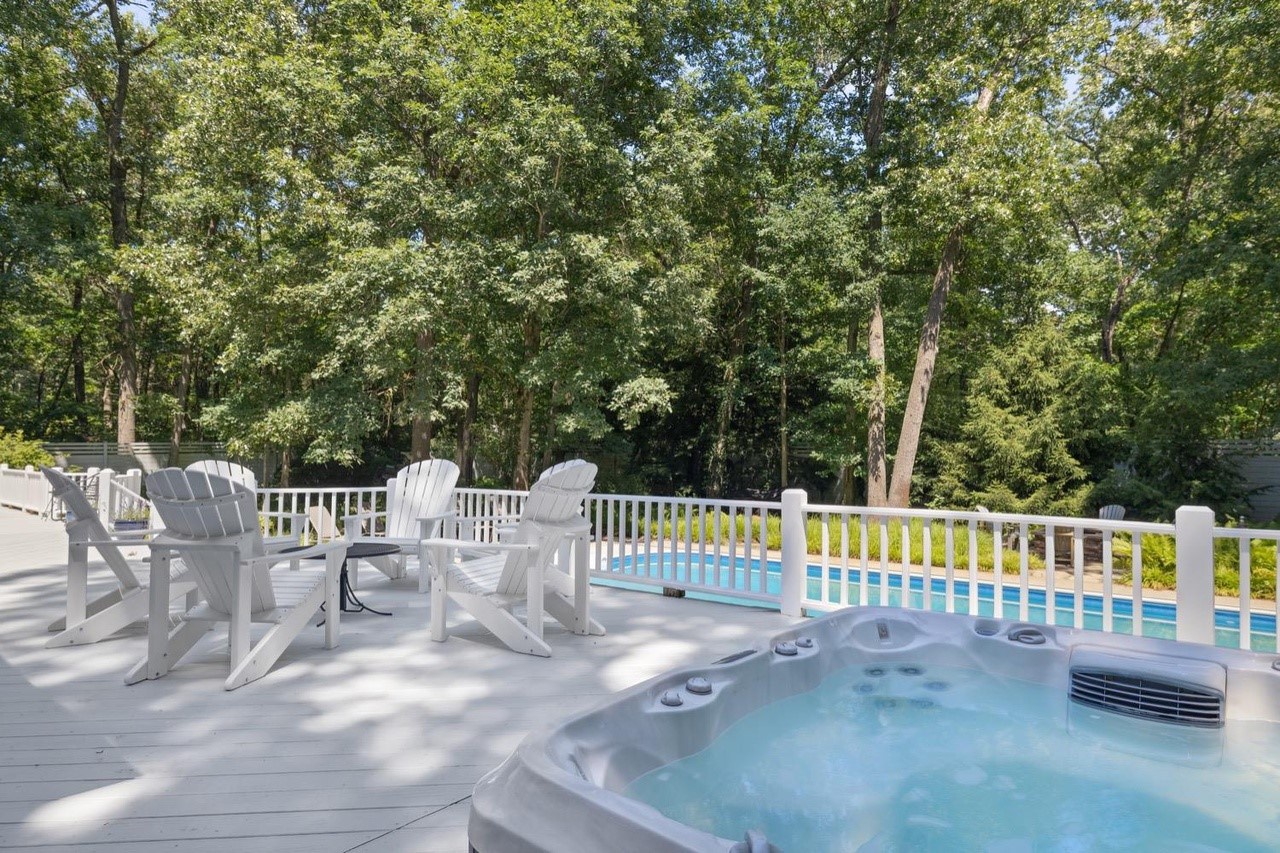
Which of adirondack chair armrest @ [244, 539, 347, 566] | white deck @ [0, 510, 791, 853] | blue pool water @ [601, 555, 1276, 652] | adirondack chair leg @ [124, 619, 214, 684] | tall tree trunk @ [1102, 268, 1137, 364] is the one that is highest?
tall tree trunk @ [1102, 268, 1137, 364]

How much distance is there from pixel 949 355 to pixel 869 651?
1172cm

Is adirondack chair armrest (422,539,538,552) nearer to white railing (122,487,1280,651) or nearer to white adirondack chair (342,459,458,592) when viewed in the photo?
white railing (122,487,1280,651)

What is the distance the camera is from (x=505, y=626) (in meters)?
3.84

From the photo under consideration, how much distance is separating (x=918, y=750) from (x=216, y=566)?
310 centimetres

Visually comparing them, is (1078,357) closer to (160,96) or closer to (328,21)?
(328,21)

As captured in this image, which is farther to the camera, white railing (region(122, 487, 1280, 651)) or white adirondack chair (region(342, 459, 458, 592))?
white adirondack chair (region(342, 459, 458, 592))

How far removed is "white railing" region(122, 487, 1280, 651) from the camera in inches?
138

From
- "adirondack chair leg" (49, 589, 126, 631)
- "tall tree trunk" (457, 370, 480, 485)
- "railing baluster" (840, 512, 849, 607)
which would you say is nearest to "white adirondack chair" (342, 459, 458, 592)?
"adirondack chair leg" (49, 589, 126, 631)

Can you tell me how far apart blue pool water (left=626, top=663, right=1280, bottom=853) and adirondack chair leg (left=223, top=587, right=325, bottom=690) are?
2.10 meters

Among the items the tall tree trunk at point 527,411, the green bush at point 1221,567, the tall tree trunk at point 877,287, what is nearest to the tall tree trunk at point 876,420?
the tall tree trunk at point 877,287

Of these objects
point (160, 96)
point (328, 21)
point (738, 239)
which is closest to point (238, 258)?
point (328, 21)

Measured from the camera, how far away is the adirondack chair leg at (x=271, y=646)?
3246 mm

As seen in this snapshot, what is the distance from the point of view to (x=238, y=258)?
13305mm

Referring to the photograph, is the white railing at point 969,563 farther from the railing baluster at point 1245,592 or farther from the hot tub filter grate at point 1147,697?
the hot tub filter grate at point 1147,697
